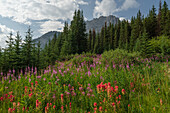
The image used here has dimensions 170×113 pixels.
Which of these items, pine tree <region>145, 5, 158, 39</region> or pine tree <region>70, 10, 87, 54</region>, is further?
pine tree <region>145, 5, 158, 39</region>

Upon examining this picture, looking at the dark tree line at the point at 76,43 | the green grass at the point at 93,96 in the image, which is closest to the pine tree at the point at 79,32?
the dark tree line at the point at 76,43

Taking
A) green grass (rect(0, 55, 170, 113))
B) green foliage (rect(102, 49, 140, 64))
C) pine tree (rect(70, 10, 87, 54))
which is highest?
pine tree (rect(70, 10, 87, 54))

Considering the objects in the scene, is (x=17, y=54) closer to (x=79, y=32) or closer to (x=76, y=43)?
(x=76, y=43)

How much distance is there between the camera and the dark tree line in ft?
29.4

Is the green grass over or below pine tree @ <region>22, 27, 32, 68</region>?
below

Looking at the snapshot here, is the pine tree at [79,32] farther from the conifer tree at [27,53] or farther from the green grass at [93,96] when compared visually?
the green grass at [93,96]

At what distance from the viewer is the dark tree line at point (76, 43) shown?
8.95 metres

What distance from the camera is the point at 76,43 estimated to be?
948 inches

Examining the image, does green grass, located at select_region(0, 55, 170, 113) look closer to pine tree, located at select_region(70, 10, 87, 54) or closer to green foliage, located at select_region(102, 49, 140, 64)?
green foliage, located at select_region(102, 49, 140, 64)

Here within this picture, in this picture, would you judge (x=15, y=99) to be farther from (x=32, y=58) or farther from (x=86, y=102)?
(x=32, y=58)

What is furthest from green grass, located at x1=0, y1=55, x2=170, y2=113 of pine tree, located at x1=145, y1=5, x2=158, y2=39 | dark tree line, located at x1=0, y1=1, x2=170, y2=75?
pine tree, located at x1=145, y1=5, x2=158, y2=39

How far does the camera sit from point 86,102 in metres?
2.76

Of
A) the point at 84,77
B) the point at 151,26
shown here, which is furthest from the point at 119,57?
the point at 151,26

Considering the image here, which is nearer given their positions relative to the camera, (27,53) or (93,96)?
(93,96)
